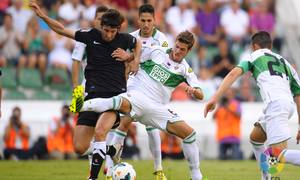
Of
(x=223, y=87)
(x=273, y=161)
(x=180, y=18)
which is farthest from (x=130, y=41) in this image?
(x=180, y=18)

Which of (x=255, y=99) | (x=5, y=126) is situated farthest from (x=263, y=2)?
(x=5, y=126)

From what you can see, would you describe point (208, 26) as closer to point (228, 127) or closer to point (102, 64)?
point (228, 127)

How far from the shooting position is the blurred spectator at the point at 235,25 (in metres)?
27.5

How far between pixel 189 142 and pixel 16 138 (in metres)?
9.85

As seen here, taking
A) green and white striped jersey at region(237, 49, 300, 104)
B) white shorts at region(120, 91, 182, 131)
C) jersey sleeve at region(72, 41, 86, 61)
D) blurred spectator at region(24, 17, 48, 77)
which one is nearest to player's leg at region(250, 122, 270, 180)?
green and white striped jersey at region(237, 49, 300, 104)

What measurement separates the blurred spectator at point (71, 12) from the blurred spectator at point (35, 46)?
2.86 feet

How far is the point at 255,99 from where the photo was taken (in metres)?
26.3

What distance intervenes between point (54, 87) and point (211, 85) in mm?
4458

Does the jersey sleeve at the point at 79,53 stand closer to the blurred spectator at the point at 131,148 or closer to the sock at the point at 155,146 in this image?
the sock at the point at 155,146

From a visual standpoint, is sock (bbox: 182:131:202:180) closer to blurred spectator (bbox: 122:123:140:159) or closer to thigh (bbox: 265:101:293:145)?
thigh (bbox: 265:101:293:145)

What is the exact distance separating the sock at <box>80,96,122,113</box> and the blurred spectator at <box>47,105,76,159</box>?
9.31 m

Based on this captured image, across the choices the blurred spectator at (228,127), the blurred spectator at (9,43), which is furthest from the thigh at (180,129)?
the blurred spectator at (9,43)

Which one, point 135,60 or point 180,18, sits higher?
point 180,18

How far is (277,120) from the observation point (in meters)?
13.4
